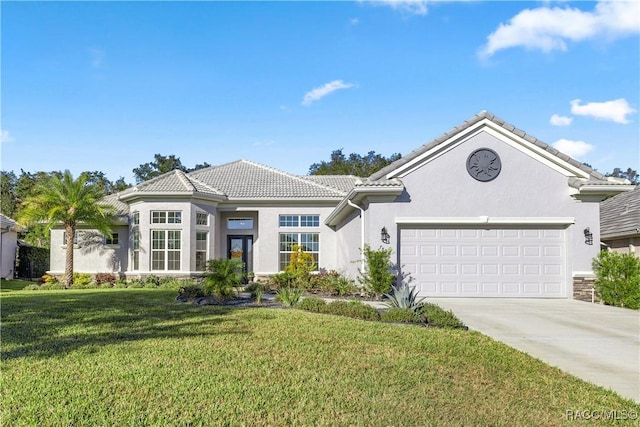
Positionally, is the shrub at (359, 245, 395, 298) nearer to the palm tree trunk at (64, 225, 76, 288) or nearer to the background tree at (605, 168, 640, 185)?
the palm tree trunk at (64, 225, 76, 288)

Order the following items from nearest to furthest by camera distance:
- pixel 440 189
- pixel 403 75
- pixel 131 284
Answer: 1. pixel 440 189
2. pixel 403 75
3. pixel 131 284

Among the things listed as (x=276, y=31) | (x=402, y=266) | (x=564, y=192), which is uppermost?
(x=276, y=31)

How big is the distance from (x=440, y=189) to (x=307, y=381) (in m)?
10.3

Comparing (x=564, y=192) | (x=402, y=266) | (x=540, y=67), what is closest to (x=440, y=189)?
(x=402, y=266)

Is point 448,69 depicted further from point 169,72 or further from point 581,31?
point 169,72

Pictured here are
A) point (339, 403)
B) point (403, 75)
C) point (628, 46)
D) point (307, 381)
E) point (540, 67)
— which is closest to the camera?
point (339, 403)

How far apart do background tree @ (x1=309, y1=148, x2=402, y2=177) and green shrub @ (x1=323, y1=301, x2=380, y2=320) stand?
44.1 meters

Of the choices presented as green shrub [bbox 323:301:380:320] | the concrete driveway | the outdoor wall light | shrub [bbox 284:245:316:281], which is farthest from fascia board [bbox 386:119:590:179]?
shrub [bbox 284:245:316:281]

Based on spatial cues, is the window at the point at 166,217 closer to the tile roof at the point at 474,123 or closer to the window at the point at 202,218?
the window at the point at 202,218

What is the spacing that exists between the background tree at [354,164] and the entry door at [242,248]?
33741 mm

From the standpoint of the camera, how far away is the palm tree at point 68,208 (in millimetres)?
18828

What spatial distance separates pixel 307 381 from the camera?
477cm

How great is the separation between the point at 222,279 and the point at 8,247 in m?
18.3

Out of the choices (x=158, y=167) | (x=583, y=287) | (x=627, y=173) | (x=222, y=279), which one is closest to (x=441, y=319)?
(x=222, y=279)
